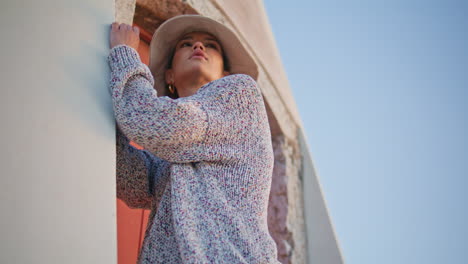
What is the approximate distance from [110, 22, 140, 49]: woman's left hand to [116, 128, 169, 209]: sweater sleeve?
33 cm

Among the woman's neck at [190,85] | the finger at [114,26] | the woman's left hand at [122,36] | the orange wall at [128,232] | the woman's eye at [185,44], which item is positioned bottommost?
the orange wall at [128,232]

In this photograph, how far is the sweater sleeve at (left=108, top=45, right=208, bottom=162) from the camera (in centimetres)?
121

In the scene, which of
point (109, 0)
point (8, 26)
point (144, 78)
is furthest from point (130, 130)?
point (109, 0)

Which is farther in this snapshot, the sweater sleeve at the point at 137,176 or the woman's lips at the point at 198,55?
the woman's lips at the point at 198,55

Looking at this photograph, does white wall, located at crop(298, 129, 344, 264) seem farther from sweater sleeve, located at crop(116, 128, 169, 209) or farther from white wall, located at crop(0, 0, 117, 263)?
white wall, located at crop(0, 0, 117, 263)

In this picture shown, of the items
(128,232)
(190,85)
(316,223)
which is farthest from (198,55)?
(316,223)

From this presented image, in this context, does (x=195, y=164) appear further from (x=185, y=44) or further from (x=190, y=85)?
(x=185, y=44)

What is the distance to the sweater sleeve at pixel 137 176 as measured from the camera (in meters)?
1.49

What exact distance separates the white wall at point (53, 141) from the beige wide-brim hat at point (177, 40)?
64 cm

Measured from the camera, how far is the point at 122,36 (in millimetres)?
1406

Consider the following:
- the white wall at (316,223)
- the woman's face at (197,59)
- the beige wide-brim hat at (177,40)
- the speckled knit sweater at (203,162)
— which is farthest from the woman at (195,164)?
the white wall at (316,223)

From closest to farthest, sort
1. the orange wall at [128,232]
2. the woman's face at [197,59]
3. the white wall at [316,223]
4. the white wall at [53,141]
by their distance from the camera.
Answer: the white wall at [53,141], the woman's face at [197,59], the orange wall at [128,232], the white wall at [316,223]

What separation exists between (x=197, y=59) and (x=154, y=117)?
0.61 metres

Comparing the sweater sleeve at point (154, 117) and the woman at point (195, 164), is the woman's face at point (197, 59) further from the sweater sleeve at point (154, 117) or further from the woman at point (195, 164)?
the sweater sleeve at point (154, 117)
